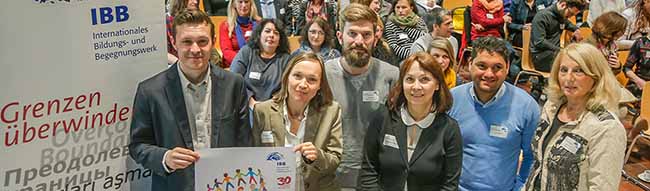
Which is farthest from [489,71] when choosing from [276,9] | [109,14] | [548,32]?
[276,9]

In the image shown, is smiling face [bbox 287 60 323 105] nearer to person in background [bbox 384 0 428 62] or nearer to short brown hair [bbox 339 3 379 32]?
short brown hair [bbox 339 3 379 32]

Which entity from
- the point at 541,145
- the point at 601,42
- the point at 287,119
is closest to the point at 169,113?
the point at 287,119

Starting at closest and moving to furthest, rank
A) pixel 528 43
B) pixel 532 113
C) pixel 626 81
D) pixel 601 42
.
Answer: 1. pixel 532 113
2. pixel 601 42
3. pixel 626 81
4. pixel 528 43

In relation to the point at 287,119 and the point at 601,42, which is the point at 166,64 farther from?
the point at 601,42

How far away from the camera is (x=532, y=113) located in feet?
9.13

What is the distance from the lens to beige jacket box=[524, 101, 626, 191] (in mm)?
2338

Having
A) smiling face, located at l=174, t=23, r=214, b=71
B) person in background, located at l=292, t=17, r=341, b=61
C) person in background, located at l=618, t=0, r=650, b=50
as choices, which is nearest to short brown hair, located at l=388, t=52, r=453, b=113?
smiling face, located at l=174, t=23, r=214, b=71

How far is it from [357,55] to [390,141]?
1.76 feet

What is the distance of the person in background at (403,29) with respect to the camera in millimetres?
5385

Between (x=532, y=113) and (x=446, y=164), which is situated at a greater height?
(x=532, y=113)

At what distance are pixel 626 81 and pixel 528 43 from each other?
1.09 metres

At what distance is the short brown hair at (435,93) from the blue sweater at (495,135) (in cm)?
19

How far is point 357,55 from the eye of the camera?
300 cm

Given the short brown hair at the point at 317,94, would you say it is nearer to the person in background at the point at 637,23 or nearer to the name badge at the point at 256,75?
the name badge at the point at 256,75
